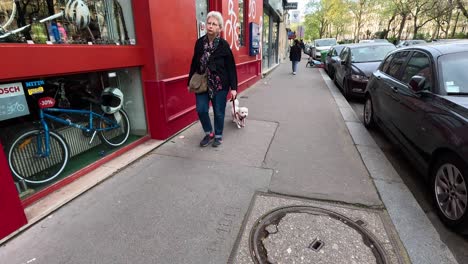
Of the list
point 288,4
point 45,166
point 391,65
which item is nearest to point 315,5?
point 288,4

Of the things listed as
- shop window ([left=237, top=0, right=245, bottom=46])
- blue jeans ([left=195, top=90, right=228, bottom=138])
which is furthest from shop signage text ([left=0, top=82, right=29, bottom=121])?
shop window ([left=237, top=0, right=245, bottom=46])

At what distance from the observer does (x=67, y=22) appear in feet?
10.8

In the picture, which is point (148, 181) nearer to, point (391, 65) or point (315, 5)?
point (391, 65)

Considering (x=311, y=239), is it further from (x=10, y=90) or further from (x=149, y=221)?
(x=10, y=90)

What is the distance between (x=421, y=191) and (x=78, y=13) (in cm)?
459

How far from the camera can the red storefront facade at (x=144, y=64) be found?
239 centimetres

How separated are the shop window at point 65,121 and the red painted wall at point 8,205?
1.75ft

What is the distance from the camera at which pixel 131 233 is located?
2426 mm

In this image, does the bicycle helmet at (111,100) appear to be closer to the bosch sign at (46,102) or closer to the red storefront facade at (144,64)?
the red storefront facade at (144,64)

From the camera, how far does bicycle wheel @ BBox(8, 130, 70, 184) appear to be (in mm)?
2939

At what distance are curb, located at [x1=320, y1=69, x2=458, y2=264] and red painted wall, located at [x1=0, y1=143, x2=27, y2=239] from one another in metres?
3.27

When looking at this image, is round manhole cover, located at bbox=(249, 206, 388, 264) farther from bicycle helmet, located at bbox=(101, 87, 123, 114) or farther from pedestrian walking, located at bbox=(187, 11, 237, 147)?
bicycle helmet, located at bbox=(101, 87, 123, 114)

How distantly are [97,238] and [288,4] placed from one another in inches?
952

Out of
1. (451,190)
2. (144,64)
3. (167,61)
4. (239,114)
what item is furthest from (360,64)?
(144,64)
